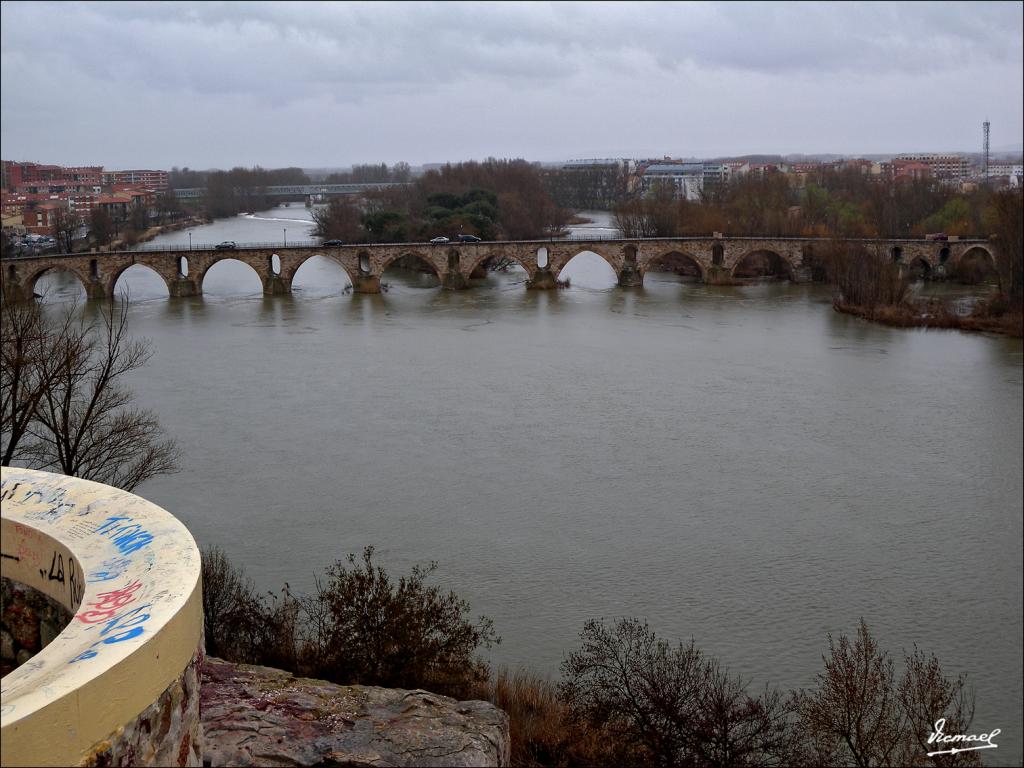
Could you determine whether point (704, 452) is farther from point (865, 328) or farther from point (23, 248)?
point (23, 248)

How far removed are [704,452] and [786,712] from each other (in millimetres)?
4792

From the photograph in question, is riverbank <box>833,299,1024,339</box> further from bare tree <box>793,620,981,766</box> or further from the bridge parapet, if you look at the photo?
the bridge parapet

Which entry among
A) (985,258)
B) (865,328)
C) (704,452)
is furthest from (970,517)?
(985,258)

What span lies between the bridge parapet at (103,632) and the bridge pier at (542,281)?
63.0 feet

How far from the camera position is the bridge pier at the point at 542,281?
2203 centimetres

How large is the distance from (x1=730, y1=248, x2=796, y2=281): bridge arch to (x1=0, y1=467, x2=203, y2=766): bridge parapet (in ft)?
70.8

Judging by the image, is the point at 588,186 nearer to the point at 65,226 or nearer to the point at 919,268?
the point at 919,268

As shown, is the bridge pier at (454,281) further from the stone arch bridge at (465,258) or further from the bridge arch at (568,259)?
the bridge arch at (568,259)

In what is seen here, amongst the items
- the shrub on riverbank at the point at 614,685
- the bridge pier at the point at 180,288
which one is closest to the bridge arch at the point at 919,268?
the bridge pier at the point at 180,288

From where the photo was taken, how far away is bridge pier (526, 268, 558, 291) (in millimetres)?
22031

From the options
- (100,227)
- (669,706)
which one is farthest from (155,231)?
(669,706)

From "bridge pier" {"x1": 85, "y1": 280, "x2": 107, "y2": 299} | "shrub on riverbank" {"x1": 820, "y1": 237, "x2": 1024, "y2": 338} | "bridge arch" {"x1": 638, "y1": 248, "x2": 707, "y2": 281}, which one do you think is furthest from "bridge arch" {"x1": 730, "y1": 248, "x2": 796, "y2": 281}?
"bridge pier" {"x1": 85, "y1": 280, "x2": 107, "y2": 299}

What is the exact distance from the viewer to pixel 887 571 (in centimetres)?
717

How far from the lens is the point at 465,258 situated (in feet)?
74.0
